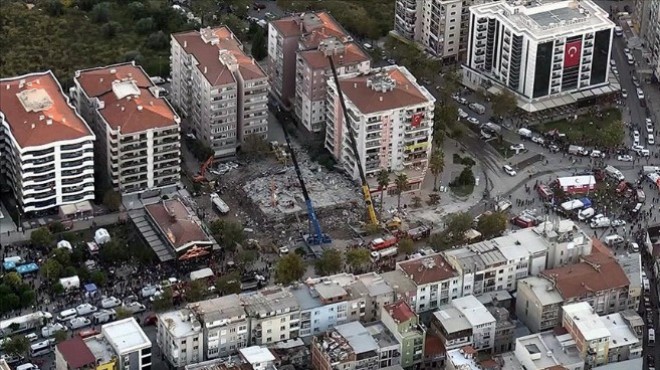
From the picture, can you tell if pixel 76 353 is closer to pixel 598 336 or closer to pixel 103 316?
pixel 103 316

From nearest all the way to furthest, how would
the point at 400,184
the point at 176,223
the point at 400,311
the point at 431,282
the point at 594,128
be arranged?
the point at 400,311, the point at 431,282, the point at 176,223, the point at 400,184, the point at 594,128

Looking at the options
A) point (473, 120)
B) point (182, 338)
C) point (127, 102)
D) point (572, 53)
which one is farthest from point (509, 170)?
point (182, 338)

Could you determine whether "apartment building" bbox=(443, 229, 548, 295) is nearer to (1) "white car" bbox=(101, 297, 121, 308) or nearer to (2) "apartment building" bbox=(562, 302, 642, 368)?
(2) "apartment building" bbox=(562, 302, 642, 368)

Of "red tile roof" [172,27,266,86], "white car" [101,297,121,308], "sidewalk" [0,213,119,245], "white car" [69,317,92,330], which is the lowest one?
"white car" [69,317,92,330]

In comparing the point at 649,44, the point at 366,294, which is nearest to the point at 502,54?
the point at 649,44

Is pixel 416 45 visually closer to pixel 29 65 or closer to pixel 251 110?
pixel 251 110

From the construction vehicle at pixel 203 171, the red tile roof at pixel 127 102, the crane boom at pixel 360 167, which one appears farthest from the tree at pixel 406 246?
the red tile roof at pixel 127 102

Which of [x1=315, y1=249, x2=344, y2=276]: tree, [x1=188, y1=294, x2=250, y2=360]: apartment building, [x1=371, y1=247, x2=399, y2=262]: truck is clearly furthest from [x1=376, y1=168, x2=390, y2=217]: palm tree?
[x1=188, y1=294, x2=250, y2=360]: apartment building
